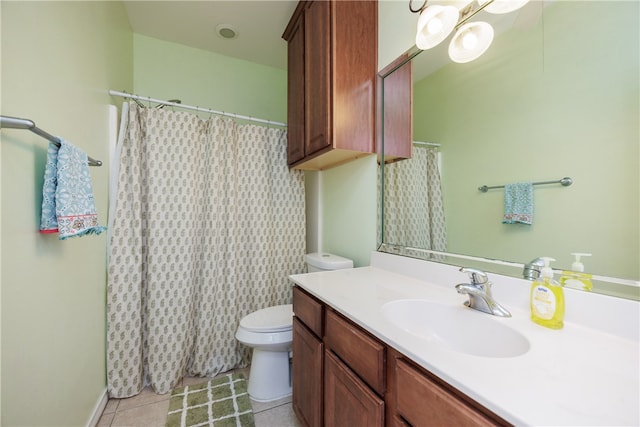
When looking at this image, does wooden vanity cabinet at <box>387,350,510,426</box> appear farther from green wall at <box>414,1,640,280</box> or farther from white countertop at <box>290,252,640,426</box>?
green wall at <box>414,1,640,280</box>

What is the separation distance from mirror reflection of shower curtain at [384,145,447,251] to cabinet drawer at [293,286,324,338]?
60 centimetres

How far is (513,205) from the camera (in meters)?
0.91

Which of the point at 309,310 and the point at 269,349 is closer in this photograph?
the point at 309,310

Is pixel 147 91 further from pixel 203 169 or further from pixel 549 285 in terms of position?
pixel 549 285

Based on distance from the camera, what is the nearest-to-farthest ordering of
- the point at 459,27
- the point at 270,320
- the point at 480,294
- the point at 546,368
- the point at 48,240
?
the point at 546,368 → the point at 480,294 → the point at 48,240 → the point at 459,27 → the point at 270,320

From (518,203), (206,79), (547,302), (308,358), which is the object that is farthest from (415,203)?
(206,79)

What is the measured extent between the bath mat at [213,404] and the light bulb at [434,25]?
2173 mm

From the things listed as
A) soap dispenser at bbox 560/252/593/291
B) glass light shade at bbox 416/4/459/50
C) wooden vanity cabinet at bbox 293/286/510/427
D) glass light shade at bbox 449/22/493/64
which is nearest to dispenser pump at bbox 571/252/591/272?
soap dispenser at bbox 560/252/593/291

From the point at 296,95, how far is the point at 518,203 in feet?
4.87

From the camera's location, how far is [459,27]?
42.2 inches

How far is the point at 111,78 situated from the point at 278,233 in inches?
58.9

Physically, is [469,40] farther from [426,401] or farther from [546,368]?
[426,401]

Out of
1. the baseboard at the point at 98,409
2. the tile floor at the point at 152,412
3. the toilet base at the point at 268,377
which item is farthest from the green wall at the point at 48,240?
the toilet base at the point at 268,377

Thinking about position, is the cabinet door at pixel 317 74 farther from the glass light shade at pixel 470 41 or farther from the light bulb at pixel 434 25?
the glass light shade at pixel 470 41
